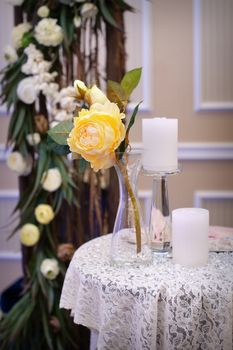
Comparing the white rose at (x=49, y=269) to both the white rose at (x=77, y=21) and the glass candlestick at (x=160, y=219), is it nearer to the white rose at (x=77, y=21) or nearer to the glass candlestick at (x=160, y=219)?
the glass candlestick at (x=160, y=219)

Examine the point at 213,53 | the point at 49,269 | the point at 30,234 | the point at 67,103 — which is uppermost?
the point at 213,53

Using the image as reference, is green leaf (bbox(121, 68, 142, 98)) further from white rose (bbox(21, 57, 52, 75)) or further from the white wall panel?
the white wall panel

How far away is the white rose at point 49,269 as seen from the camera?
1730 mm

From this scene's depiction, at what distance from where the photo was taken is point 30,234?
1.75 meters

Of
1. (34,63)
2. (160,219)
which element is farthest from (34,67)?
(160,219)

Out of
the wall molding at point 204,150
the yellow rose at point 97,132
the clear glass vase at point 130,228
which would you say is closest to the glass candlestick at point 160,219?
the clear glass vase at point 130,228

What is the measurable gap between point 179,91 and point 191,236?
54.7 inches

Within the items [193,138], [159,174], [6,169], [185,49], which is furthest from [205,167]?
[159,174]

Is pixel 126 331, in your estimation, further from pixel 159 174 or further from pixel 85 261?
pixel 159 174

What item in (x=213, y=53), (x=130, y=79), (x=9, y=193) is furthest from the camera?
(x=9, y=193)

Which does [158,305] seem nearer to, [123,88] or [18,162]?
[123,88]

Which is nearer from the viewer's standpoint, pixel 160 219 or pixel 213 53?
pixel 160 219

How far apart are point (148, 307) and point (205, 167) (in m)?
1.48

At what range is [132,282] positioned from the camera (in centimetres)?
96
